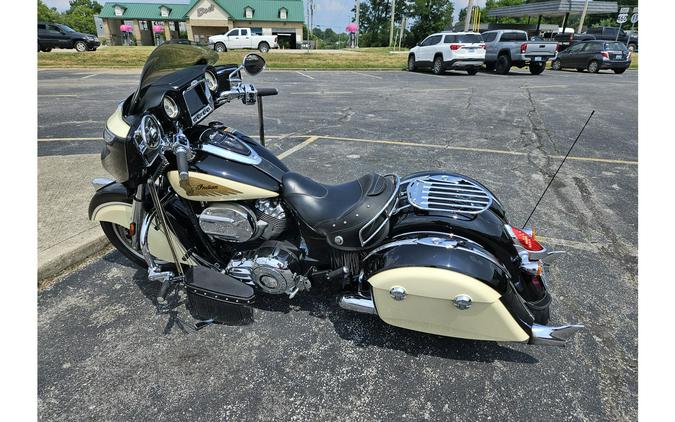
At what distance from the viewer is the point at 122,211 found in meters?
2.64

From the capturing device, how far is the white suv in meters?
15.4

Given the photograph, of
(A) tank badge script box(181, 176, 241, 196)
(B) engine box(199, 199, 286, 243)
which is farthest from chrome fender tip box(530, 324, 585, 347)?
(A) tank badge script box(181, 176, 241, 196)

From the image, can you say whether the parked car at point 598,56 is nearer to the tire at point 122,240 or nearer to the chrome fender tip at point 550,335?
Answer: the chrome fender tip at point 550,335

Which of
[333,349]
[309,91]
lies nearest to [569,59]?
[309,91]

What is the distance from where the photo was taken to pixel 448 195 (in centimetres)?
219

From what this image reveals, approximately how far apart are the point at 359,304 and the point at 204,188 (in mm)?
1085

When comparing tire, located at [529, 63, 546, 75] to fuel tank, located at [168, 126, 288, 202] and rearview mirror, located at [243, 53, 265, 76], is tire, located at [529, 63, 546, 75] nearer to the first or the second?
rearview mirror, located at [243, 53, 265, 76]

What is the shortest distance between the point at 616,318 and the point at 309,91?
32.8 ft

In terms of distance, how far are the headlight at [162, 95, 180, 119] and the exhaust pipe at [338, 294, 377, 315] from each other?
4.57 feet

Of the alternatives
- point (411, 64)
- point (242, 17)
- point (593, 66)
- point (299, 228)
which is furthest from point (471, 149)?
point (242, 17)

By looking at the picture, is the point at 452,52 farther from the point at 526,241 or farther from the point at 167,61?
the point at 167,61

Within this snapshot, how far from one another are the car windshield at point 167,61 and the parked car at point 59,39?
93.9 ft

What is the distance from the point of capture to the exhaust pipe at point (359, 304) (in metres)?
2.19

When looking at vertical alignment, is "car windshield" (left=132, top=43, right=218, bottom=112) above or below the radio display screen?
above
